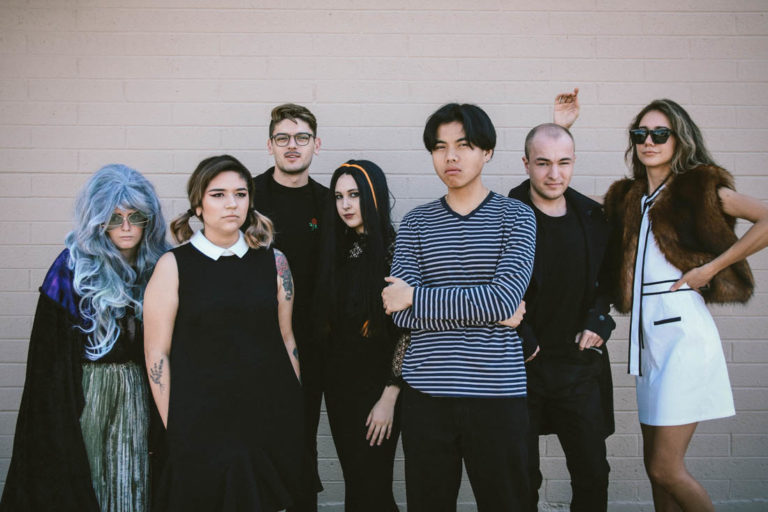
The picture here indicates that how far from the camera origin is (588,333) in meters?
2.60

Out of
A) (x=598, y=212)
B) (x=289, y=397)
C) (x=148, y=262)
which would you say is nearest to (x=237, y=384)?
(x=289, y=397)

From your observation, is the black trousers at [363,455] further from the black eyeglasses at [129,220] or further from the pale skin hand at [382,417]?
the black eyeglasses at [129,220]

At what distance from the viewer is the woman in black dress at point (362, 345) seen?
101 inches

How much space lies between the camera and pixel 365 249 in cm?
268

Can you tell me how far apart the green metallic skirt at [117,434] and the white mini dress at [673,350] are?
2.33 meters

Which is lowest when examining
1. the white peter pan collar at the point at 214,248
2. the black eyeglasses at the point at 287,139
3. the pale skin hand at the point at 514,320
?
the pale skin hand at the point at 514,320

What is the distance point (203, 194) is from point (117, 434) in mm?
1109

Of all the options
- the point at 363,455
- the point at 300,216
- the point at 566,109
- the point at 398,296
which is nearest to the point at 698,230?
the point at 566,109

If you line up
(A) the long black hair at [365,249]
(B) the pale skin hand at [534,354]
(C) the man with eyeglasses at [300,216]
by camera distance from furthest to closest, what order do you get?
(C) the man with eyeglasses at [300,216]
(A) the long black hair at [365,249]
(B) the pale skin hand at [534,354]

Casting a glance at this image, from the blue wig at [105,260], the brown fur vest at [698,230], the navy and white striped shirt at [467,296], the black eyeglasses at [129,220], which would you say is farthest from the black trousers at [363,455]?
the brown fur vest at [698,230]

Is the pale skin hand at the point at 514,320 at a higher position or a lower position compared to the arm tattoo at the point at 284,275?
lower

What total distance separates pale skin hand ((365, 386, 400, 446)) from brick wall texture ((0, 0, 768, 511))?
48.3 inches

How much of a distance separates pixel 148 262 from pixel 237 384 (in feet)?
2.59

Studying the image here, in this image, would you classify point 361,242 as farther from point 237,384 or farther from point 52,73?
point 52,73
